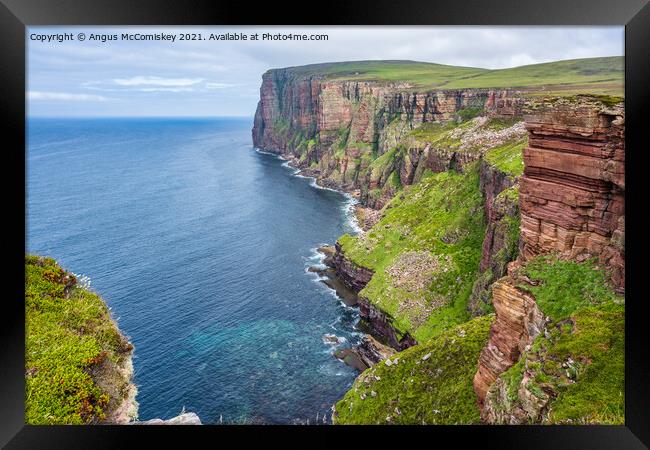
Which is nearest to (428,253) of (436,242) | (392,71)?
(436,242)

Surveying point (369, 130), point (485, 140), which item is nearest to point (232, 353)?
point (485, 140)

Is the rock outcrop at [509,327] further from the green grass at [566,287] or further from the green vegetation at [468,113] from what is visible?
the green vegetation at [468,113]

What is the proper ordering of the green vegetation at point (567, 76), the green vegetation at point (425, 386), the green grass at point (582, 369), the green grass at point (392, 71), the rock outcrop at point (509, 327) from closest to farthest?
the green grass at point (582, 369) → the rock outcrop at point (509, 327) → the green vegetation at point (425, 386) → the green vegetation at point (567, 76) → the green grass at point (392, 71)

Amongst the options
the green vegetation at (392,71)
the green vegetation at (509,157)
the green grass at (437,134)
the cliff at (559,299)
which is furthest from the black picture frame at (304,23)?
the green vegetation at (392,71)

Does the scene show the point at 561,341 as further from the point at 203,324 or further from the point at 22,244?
the point at 203,324

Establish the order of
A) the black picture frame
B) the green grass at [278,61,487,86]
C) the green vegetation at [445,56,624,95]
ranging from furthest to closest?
1. the green grass at [278,61,487,86]
2. the green vegetation at [445,56,624,95]
3. the black picture frame

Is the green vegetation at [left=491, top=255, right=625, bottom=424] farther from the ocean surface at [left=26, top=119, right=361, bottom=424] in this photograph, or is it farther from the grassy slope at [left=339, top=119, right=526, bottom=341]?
the ocean surface at [left=26, top=119, right=361, bottom=424]

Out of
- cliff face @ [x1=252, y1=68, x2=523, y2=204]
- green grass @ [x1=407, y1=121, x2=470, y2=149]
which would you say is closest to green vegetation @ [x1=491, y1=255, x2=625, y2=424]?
cliff face @ [x1=252, y1=68, x2=523, y2=204]
